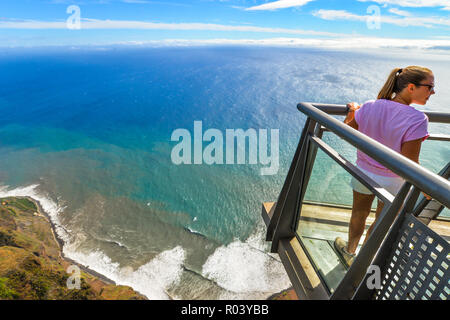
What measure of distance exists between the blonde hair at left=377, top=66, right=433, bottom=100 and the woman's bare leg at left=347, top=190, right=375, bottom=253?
1.05 meters

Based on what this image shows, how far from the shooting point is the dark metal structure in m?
1.14

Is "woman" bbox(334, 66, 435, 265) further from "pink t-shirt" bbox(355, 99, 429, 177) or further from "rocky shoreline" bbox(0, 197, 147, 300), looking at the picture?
"rocky shoreline" bbox(0, 197, 147, 300)

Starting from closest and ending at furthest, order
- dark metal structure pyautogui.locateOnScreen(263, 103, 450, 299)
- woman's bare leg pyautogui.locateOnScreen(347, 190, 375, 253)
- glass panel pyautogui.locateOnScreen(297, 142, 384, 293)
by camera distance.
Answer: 1. dark metal structure pyautogui.locateOnScreen(263, 103, 450, 299)
2. woman's bare leg pyautogui.locateOnScreen(347, 190, 375, 253)
3. glass panel pyautogui.locateOnScreen(297, 142, 384, 293)

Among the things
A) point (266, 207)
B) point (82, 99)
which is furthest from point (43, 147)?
point (266, 207)

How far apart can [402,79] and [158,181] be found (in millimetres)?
54648

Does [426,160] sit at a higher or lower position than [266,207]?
higher

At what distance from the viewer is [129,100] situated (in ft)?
340

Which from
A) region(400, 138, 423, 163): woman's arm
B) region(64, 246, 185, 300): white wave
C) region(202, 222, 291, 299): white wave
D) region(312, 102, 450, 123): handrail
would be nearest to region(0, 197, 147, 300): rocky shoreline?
region(64, 246, 185, 300): white wave

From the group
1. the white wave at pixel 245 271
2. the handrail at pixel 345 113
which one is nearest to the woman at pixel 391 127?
the handrail at pixel 345 113

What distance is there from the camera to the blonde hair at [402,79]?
2.12 m

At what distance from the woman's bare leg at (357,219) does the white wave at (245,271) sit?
34.6 m

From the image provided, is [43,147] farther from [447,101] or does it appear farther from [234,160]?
[447,101]
